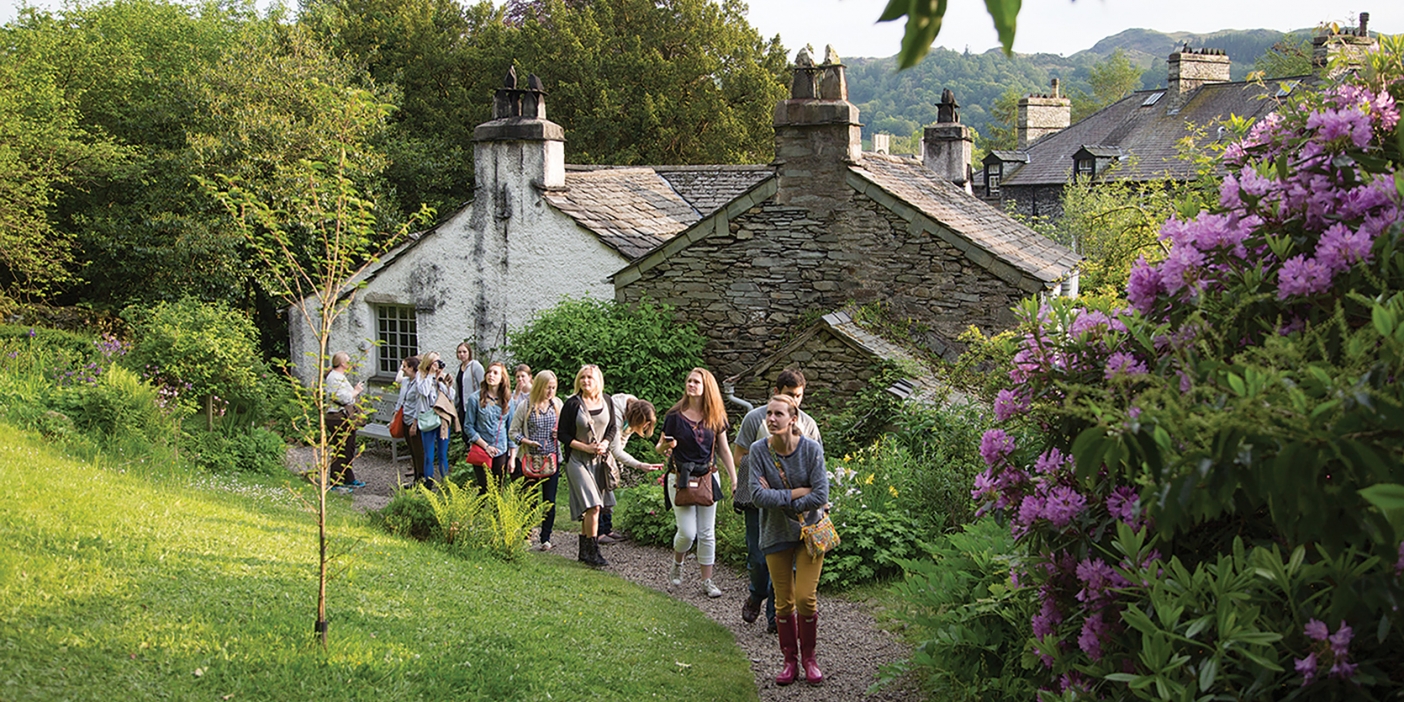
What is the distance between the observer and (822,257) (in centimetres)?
1472

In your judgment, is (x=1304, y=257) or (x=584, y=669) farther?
(x=584, y=669)

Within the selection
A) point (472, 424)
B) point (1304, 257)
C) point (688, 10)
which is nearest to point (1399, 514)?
point (1304, 257)

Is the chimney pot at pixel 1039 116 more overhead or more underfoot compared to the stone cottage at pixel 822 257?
more overhead

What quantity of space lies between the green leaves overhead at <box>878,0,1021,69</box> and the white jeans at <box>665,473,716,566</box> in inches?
284

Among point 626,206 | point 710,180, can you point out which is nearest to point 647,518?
point 626,206

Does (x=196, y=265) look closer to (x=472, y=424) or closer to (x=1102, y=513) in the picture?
(x=472, y=424)

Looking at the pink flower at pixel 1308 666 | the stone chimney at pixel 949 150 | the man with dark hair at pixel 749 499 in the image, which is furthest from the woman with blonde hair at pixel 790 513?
the stone chimney at pixel 949 150

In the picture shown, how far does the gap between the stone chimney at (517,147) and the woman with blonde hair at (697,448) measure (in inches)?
358

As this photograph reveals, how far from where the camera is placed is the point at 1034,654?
15.5 feet

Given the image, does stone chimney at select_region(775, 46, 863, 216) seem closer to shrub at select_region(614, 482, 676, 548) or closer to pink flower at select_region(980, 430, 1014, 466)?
shrub at select_region(614, 482, 676, 548)

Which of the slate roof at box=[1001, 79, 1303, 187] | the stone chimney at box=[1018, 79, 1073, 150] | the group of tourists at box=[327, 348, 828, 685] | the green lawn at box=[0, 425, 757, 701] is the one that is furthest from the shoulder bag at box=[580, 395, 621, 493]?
the stone chimney at box=[1018, 79, 1073, 150]

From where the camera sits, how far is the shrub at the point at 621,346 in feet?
47.5

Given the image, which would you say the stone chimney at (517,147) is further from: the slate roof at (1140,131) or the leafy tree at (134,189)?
the slate roof at (1140,131)

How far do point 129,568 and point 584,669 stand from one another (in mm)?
2753
